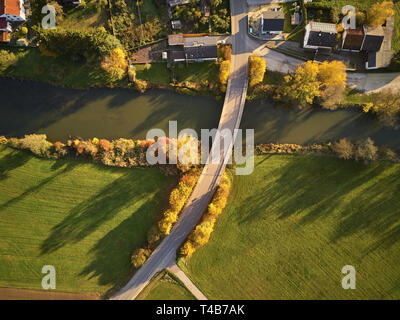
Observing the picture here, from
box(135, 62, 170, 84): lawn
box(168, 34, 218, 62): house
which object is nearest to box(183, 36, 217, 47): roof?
box(168, 34, 218, 62): house

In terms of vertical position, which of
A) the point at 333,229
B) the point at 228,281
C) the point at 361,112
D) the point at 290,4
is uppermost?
the point at 290,4

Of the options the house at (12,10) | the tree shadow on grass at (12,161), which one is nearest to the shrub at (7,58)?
the house at (12,10)

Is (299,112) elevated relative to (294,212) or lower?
elevated

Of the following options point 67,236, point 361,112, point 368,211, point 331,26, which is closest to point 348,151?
point 361,112

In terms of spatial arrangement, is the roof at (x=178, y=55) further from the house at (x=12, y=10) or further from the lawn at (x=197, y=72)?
the house at (x=12, y=10)

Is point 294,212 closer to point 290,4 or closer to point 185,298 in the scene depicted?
point 185,298

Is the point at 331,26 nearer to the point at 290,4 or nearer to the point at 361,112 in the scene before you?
the point at 290,4

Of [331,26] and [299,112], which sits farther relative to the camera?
[299,112]

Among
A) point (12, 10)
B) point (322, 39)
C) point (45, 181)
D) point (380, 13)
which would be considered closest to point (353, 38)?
point (380, 13)
